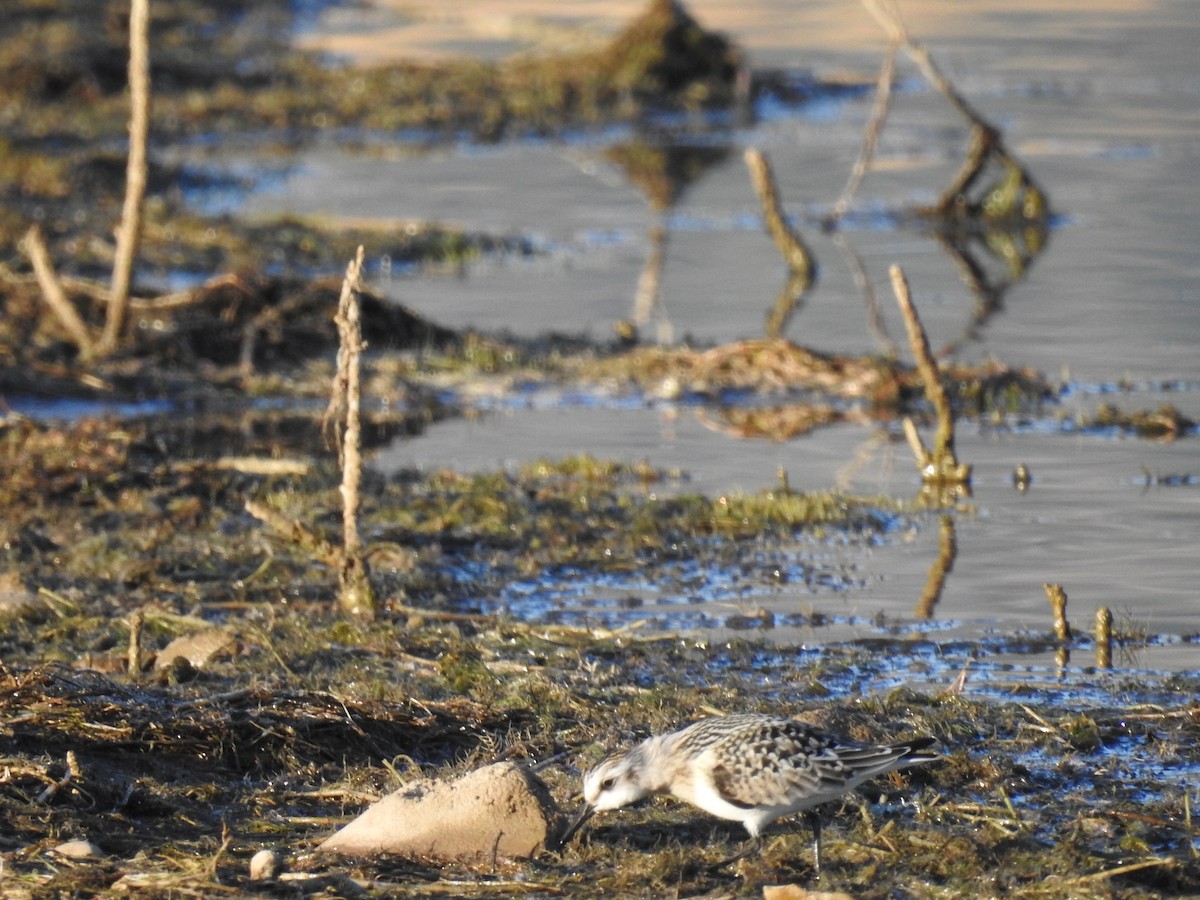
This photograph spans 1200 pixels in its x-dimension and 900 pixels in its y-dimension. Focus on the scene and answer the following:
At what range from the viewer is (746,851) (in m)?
5.56

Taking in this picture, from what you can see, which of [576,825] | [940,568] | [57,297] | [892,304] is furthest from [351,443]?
[892,304]

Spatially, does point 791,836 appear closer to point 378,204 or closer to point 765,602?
point 765,602

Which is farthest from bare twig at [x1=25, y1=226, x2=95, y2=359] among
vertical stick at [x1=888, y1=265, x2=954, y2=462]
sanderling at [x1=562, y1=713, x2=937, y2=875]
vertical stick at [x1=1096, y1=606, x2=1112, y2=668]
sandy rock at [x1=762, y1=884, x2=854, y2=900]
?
sandy rock at [x1=762, y1=884, x2=854, y2=900]

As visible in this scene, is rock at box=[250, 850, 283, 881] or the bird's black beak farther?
the bird's black beak

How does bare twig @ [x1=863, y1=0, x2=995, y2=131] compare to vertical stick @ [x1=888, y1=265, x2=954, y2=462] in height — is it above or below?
above

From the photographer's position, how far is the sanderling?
527cm

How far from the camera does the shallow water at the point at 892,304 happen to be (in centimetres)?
873

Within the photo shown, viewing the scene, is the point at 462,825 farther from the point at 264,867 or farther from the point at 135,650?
the point at 135,650

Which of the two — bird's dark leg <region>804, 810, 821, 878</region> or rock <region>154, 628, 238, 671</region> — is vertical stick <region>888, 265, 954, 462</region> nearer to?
rock <region>154, 628, 238, 671</region>

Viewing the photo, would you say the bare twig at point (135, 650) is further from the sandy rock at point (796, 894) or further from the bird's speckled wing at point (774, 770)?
the sandy rock at point (796, 894)

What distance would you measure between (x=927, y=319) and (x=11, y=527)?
8450 mm

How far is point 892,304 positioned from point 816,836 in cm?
1136

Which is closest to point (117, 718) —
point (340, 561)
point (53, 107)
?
point (340, 561)

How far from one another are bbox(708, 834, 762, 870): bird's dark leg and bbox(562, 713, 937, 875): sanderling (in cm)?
4
